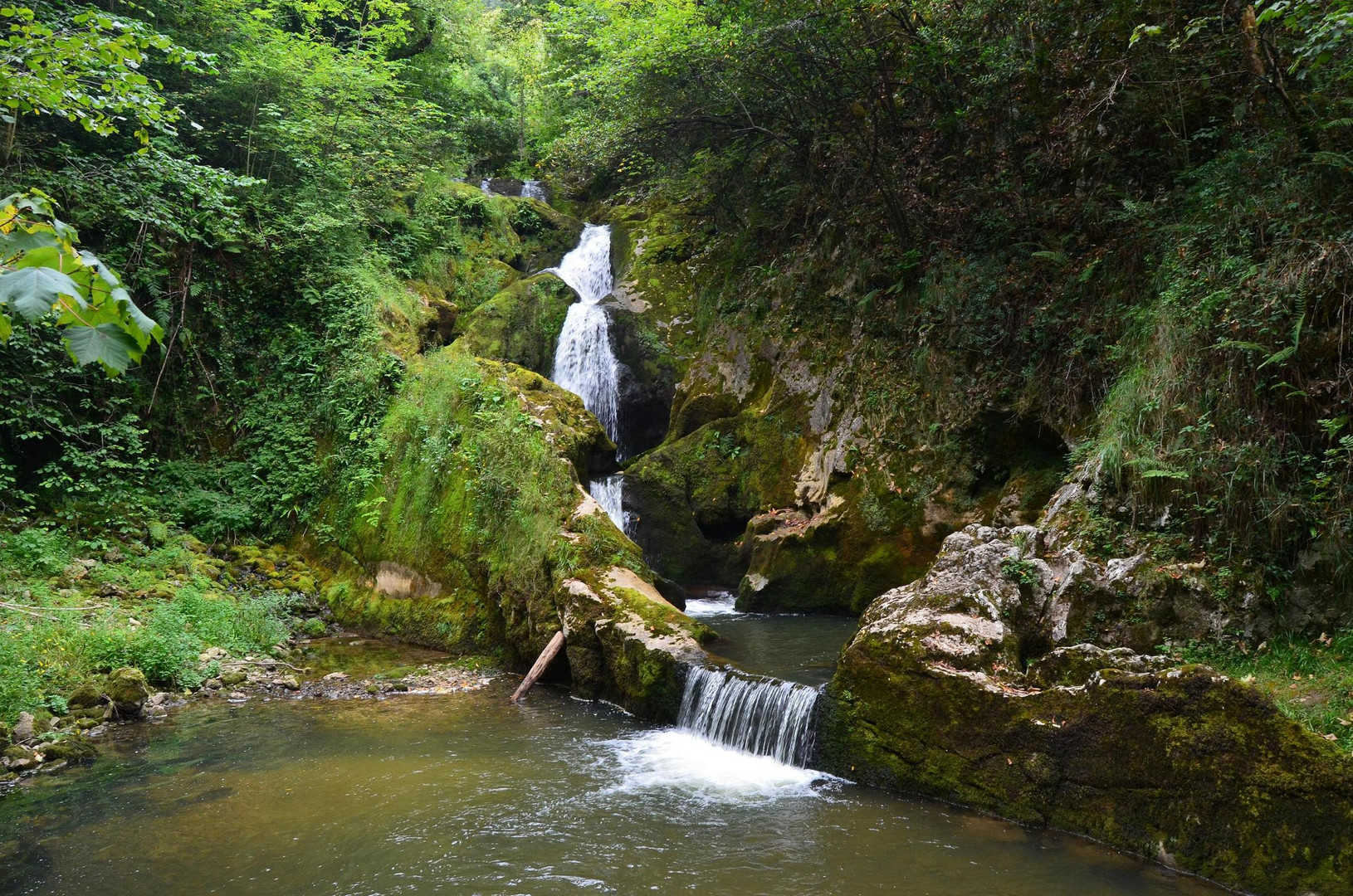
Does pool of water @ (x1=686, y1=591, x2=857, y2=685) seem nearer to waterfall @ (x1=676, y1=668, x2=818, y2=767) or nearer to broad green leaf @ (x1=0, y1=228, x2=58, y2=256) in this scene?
waterfall @ (x1=676, y1=668, x2=818, y2=767)

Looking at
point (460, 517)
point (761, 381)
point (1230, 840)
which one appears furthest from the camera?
point (761, 381)

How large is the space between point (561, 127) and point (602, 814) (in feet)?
69.6

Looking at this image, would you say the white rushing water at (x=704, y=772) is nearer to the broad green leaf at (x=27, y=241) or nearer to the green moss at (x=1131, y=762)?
the green moss at (x=1131, y=762)

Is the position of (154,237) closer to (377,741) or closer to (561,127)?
(377,741)

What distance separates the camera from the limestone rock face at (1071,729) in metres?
4.45

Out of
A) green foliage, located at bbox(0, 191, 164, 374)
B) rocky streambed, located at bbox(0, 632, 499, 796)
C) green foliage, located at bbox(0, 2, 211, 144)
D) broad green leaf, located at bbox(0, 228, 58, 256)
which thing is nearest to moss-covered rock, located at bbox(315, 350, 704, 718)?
rocky streambed, located at bbox(0, 632, 499, 796)

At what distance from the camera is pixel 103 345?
72.1 inches

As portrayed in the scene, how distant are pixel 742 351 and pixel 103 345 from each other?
13517 mm

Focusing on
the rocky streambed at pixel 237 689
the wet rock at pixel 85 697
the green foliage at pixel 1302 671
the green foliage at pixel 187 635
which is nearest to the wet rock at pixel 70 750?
the rocky streambed at pixel 237 689

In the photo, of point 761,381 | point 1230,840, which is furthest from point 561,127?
point 1230,840

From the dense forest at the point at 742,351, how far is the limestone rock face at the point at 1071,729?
77 millimetres

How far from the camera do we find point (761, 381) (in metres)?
14.5

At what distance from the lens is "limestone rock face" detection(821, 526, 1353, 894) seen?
175 inches

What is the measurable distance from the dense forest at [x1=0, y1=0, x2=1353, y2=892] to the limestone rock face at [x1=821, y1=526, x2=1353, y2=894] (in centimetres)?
8
